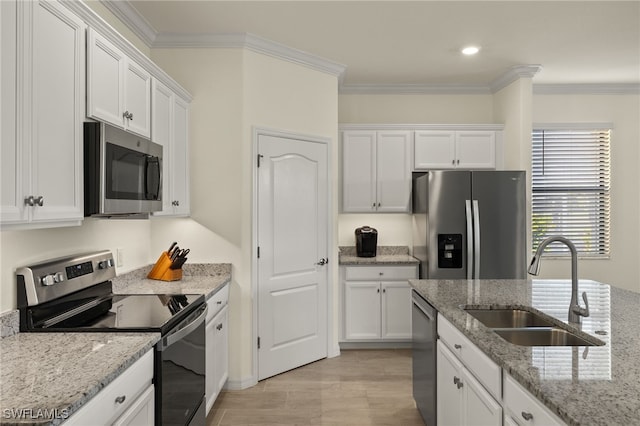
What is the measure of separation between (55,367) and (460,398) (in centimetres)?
170

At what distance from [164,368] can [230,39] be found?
8.56ft

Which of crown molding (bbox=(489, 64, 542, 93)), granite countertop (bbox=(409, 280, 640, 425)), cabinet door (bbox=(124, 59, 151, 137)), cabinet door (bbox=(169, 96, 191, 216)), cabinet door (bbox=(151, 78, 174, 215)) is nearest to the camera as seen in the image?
granite countertop (bbox=(409, 280, 640, 425))

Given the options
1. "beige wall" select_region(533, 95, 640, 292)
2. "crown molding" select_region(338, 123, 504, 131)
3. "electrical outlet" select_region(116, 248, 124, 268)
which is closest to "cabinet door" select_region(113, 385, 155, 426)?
"electrical outlet" select_region(116, 248, 124, 268)

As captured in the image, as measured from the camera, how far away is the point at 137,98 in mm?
2541

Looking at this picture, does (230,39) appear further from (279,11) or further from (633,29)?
(633,29)

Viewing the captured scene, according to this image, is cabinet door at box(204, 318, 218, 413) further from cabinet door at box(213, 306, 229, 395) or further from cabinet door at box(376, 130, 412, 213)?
cabinet door at box(376, 130, 412, 213)

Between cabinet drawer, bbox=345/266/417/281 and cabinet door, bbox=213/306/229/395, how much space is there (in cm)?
151

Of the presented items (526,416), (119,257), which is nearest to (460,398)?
(526,416)

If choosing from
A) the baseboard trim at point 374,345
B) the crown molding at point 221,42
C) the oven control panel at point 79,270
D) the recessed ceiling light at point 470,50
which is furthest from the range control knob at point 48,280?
the recessed ceiling light at point 470,50

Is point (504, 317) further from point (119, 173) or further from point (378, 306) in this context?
point (378, 306)

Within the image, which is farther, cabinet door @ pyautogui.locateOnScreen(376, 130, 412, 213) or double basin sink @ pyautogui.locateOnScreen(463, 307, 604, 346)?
cabinet door @ pyautogui.locateOnScreen(376, 130, 412, 213)

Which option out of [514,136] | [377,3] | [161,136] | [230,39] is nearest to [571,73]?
[514,136]

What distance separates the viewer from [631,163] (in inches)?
201

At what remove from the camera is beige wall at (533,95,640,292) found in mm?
5105
